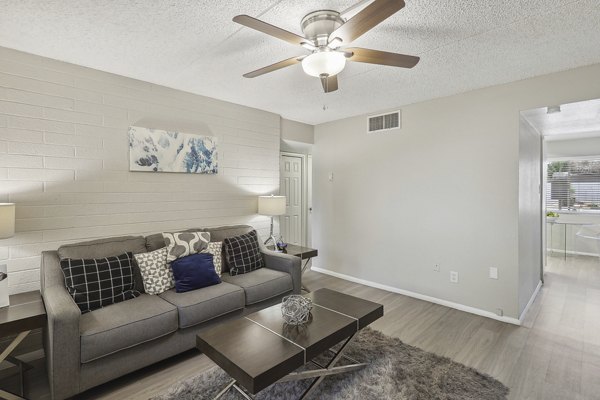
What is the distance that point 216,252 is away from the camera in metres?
3.11

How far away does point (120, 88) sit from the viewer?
293 centimetres

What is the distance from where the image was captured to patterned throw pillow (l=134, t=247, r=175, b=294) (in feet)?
8.57

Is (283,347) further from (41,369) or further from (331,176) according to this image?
(331,176)

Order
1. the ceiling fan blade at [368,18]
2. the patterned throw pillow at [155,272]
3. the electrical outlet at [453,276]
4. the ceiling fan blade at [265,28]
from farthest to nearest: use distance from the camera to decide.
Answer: the electrical outlet at [453,276]
the patterned throw pillow at [155,272]
the ceiling fan blade at [265,28]
the ceiling fan blade at [368,18]

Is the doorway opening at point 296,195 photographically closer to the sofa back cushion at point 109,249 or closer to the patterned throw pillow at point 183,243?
the patterned throw pillow at point 183,243

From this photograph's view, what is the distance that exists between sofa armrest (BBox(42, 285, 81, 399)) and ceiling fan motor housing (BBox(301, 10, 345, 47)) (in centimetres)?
233

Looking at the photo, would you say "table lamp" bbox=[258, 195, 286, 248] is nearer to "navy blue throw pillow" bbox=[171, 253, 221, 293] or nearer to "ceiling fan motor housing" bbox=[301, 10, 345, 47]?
"navy blue throw pillow" bbox=[171, 253, 221, 293]

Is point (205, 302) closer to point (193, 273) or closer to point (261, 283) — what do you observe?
point (193, 273)

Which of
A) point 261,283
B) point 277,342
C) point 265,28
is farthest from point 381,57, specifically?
point 261,283

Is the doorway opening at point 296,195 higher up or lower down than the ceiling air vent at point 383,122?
lower down

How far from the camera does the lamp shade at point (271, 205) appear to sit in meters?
3.90

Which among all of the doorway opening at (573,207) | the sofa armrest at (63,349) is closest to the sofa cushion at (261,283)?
the sofa armrest at (63,349)

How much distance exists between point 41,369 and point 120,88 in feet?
8.06

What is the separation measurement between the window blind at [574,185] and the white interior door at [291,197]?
555 centimetres
